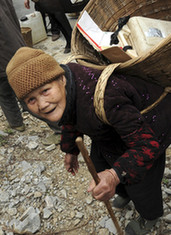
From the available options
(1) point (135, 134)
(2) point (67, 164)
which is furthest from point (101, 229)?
(1) point (135, 134)

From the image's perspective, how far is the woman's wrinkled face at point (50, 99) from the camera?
3.93 feet

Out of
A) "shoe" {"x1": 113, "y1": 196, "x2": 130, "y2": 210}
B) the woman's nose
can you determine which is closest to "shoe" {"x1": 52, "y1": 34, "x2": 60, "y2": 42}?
"shoe" {"x1": 113, "y1": 196, "x2": 130, "y2": 210}

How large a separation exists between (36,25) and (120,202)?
15.3 feet

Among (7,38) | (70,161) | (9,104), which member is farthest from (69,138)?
(9,104)

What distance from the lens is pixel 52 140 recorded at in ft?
10.3

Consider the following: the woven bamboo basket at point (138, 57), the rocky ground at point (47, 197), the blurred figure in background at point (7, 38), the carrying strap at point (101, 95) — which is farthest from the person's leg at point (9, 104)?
the carrying strap at point (101, 95)

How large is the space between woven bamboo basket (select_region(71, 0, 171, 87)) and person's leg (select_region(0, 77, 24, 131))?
1213 mm

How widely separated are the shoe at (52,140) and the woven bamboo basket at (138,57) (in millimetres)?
1358

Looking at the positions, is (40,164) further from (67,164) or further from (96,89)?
(96,89)

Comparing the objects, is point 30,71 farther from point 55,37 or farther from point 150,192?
point 55,37

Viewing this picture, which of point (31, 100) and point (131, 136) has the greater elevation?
point (31, 100)

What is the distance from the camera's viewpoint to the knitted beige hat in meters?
1.15

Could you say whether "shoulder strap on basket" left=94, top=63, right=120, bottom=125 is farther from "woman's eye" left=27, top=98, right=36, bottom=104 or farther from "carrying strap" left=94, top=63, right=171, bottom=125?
"woman's eye" left=27, top=98, right=36, bottom=104

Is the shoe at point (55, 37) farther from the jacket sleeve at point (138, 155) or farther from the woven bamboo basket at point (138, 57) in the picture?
the jacket sleeve at point (138, 155)
